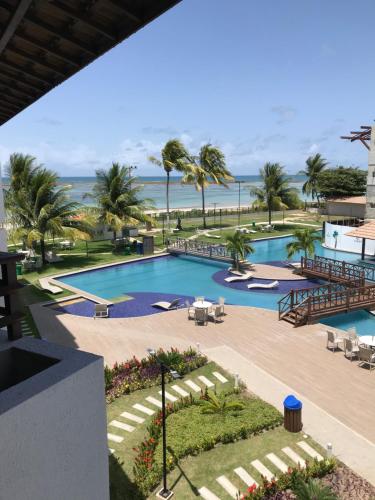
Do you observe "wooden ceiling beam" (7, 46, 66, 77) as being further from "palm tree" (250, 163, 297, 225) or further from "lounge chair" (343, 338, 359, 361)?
"palm tree" (250, 163, 297, 225)

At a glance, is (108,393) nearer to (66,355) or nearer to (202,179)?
(66,355)

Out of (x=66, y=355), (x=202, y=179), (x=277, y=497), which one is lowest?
(x=277, y=497)

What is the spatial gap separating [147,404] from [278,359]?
4.86 meters

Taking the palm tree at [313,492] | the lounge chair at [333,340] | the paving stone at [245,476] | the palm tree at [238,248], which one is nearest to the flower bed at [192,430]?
the paving stone at [245,476]

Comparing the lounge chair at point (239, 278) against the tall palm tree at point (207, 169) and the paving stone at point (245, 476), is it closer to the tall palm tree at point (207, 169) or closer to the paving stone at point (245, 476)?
the paving stone at point (245, 476)

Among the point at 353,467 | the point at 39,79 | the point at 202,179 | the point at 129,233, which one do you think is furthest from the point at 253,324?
the point at 202,179

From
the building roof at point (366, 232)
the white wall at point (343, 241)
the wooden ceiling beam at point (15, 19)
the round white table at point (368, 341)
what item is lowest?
the round white table at point (368, 341)

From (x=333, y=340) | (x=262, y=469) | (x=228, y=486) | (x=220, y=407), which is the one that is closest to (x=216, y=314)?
(x=333, y=340)

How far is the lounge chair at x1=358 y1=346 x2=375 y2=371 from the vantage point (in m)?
12.7

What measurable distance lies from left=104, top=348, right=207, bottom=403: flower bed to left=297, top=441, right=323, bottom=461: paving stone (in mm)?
4244

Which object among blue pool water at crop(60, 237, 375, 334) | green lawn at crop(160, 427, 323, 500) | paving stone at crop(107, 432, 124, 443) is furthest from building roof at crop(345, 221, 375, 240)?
paving stone at crop(107, 432, 124, 443)

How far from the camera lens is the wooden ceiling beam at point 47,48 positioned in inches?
199

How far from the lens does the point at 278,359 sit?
13266 mm

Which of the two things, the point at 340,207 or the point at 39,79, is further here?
the point at 340,207
